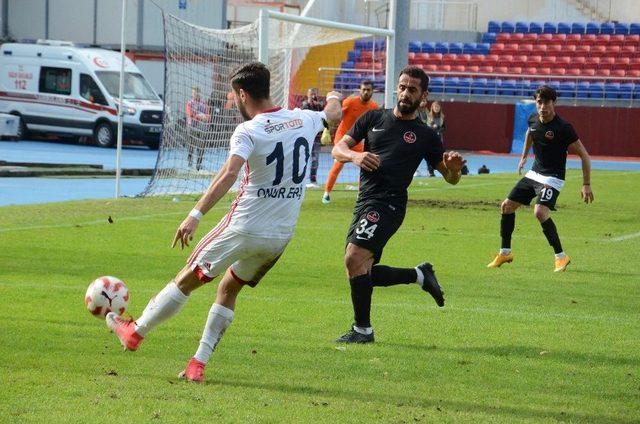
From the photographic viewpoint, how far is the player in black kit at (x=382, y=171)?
337 inches

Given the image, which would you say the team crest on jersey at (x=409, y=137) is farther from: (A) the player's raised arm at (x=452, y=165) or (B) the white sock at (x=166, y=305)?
(B) the white sock at (x=166, y=305)

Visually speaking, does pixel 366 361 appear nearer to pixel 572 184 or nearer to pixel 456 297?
pixel 456 297

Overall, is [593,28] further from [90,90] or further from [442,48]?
[90,90]

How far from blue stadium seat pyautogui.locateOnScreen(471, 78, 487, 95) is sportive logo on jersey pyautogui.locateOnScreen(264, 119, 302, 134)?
36097 millimetres

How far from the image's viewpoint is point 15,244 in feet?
45.7

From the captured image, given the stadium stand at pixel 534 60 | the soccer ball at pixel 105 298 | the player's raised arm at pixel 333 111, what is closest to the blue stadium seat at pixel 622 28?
the stadium stand at pixel 534 60

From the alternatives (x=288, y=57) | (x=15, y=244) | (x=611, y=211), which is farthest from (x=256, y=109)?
(x=288, y=57)

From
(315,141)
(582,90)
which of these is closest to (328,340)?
(315,141)

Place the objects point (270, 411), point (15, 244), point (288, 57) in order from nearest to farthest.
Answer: point (270, 411) < point (15, 244) < point (288, 57)

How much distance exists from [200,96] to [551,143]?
1035 centimetres

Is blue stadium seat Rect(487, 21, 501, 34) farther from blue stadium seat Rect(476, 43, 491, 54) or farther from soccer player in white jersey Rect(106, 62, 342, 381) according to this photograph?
soccer player in white jersey Rect(106, 62, 342, 381)

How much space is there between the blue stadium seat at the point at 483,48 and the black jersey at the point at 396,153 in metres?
38.0

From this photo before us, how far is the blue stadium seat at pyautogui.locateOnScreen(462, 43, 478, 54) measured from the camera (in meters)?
46.2

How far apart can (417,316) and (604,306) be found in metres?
1.92
